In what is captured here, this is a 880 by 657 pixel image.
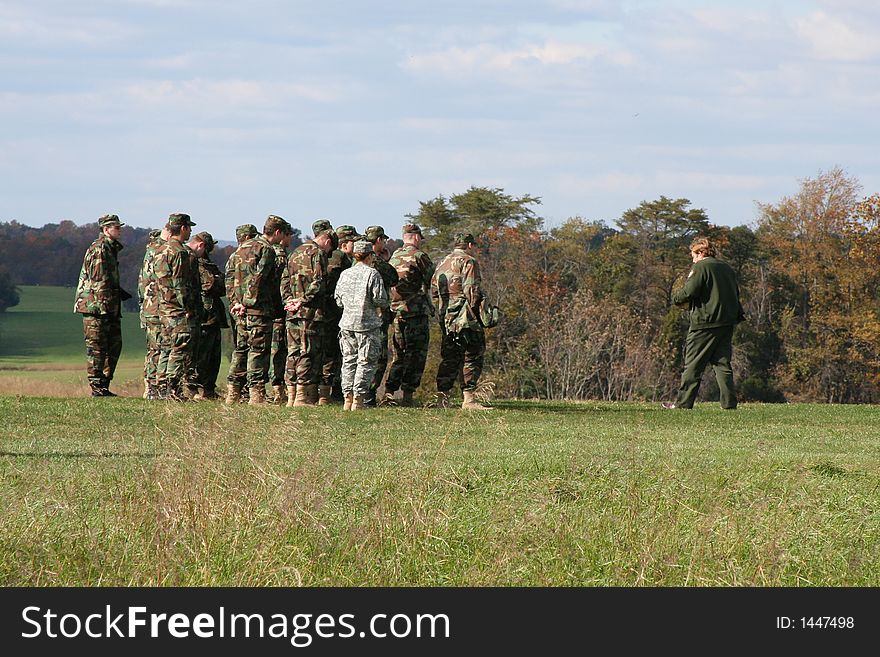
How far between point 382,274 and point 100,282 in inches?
163

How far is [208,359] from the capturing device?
62.7 feet

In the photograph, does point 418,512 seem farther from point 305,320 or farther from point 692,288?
point 692,288

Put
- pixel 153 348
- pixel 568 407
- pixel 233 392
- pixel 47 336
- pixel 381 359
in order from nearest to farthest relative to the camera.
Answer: pixel 381 359 < pixel 233 392 < pixel 153 348 < pixel 568 407 < pixel 47 336

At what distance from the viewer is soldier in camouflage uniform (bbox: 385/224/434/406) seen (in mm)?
17891

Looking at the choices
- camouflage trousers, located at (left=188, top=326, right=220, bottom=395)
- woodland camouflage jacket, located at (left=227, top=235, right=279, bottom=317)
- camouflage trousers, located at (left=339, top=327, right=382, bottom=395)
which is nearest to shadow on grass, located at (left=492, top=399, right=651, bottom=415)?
camouflage trousers, located at (left=339, top=327, right=382, bottom=395)

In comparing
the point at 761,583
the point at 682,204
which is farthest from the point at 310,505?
the point at 682,204

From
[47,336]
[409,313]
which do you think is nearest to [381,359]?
[409,313]

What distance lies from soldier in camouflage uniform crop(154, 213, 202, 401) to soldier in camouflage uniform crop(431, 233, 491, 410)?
10.5ft

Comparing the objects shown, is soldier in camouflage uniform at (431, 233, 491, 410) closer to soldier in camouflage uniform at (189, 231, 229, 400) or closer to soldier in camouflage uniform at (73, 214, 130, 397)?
soldier in camouflage uniform at (189, 231, 229, 400)

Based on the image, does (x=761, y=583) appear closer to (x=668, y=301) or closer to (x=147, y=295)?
(x=147, y=295)

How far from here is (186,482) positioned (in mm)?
8688

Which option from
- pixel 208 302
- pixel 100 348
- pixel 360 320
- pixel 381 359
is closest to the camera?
pixel 360 320
